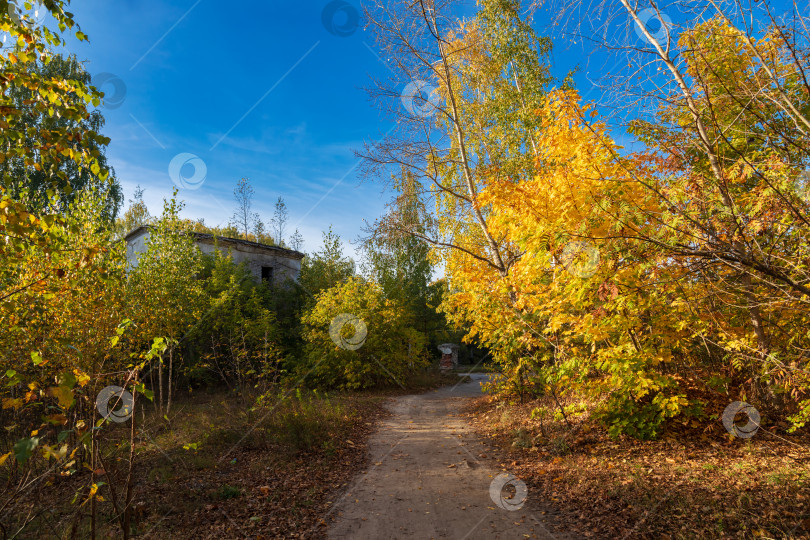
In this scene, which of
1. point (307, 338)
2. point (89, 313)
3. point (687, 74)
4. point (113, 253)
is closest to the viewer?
point (113, 253)

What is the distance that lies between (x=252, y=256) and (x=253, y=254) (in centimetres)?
13

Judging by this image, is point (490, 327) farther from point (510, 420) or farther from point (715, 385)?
point (715, 385)

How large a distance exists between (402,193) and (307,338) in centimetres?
902

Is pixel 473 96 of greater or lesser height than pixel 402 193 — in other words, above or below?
above

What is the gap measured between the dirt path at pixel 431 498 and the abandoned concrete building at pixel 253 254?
52.7 ft

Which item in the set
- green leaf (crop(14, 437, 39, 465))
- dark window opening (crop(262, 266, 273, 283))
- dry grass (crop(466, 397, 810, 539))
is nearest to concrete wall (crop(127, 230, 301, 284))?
dark window opening (crop(262, 266, 273, 283))

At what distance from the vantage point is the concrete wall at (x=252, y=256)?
21078mm

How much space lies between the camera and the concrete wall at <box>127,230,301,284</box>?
21078mm

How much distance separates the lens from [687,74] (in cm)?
459

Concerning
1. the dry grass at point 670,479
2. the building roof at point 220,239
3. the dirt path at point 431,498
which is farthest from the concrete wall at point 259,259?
the dry grass at point 670,479

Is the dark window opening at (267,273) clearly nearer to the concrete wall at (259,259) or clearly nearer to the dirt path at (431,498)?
the concrete wall at (259,259)

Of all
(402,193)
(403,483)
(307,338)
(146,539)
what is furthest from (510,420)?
(307,338)

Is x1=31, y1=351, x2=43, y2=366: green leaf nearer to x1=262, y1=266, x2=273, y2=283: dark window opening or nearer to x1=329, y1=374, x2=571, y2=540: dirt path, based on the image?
x1=329, y1=374, x2=571, y2=540: dirt path

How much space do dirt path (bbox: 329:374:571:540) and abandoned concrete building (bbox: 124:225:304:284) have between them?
1608cm
